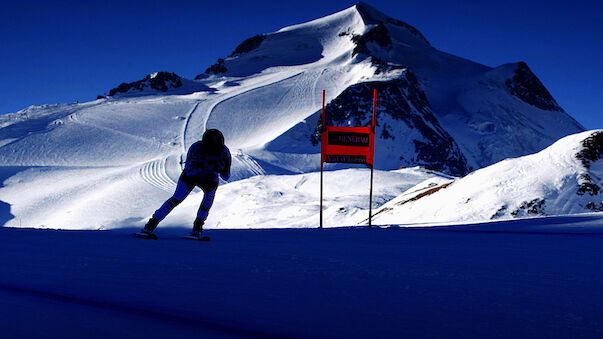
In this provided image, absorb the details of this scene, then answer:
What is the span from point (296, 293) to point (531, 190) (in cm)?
1063

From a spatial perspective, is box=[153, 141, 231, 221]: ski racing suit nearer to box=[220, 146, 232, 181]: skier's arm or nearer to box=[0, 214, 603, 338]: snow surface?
box=[220, 146, 232, 181]: skier's arm

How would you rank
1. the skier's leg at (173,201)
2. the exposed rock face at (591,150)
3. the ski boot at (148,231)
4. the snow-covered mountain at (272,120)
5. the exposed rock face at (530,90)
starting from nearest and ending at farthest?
the ski boot at (148,231), the skier's leg at (173,201), the exposed rock face at (591,150), the snow-covered mountain at (272,120), the exposed rock face at (530,90)

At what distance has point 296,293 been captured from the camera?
7.16 feet

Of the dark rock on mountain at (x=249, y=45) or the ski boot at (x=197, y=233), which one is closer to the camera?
the ski boot at (x=197, y=233)

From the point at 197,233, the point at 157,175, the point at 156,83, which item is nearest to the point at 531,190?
the point at 197,233

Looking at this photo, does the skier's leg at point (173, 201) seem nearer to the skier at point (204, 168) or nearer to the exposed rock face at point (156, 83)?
the skier at point (204, 168)

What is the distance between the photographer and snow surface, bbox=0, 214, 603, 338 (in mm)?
1730

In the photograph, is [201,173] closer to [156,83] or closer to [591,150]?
[591,150]

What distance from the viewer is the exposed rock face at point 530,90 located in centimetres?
10803

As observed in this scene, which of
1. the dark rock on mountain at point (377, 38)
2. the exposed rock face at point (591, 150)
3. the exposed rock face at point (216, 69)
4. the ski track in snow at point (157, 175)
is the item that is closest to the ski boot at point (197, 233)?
the exposed rock face at point (591, 150)

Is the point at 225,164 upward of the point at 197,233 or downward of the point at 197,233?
upward

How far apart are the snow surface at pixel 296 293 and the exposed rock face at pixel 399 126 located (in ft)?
208

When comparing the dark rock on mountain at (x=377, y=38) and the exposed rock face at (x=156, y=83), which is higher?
the dark rock on mountain at (x=377, y=38)

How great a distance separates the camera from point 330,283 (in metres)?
2.40
